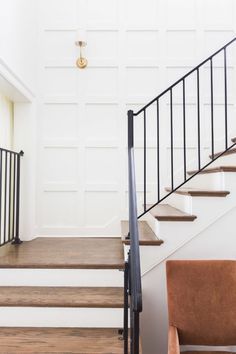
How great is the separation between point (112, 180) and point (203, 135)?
124 cm

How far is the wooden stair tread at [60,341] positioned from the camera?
1.76 metres

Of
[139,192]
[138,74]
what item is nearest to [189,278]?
[139,192]

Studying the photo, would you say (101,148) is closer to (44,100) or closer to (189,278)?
(44,100)

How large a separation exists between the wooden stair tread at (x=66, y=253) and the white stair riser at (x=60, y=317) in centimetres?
34

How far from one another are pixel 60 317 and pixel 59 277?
0.33 metres

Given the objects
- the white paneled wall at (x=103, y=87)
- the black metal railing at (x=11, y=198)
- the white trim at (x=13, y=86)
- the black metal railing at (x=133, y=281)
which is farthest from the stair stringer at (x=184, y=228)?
the white trim at (x=13, y=86)

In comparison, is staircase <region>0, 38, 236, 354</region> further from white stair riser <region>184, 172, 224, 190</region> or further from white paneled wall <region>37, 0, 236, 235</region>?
white paneled wall <region>37, 0, 236, 235</region>

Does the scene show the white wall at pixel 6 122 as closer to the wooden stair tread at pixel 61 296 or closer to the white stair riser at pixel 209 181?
the wooden stair tread at pixel 61 296

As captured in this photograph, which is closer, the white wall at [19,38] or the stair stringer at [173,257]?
the stair stringer at [173,257]

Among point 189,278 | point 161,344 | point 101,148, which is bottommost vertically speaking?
point 161,344

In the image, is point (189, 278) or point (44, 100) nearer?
point (189, 278)

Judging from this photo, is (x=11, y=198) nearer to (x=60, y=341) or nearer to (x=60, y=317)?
(x=60, y=317)

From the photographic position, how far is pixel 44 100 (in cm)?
357


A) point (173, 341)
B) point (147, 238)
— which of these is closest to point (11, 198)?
point (147, 238)
